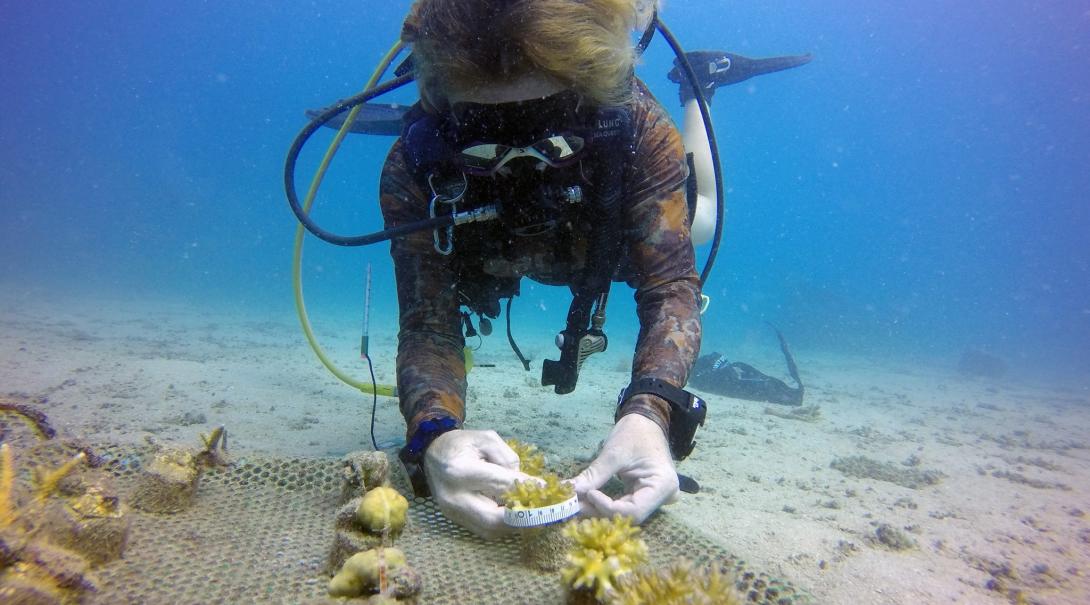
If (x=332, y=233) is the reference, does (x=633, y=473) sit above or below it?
below

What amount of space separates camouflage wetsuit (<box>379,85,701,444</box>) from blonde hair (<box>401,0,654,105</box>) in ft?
1.98

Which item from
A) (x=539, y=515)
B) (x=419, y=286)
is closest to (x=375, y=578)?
(x=539, y=515)

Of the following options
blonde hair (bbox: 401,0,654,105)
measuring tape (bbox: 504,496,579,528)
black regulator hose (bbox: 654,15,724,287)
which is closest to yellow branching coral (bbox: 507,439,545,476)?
measuring tape (bbox: 504,496,579,528)

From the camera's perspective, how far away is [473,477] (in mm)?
1746

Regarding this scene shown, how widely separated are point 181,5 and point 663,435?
383ft

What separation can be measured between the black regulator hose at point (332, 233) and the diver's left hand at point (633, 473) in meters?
1.55

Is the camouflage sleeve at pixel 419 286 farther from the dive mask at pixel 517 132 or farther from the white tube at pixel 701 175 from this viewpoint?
the white tube at pixel 701 175

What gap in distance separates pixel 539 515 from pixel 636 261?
1.85 metres

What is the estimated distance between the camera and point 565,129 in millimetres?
2523

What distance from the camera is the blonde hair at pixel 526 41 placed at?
2107 mm

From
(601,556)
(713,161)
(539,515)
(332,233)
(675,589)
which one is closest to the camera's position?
(675,589)

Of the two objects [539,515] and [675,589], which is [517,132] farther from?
[675,589]

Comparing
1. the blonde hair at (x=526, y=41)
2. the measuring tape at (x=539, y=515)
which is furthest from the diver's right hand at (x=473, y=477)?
the blonde hair at (x=526, y=41)

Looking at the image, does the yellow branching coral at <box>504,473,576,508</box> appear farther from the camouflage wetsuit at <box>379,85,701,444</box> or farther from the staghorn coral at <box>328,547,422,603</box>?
the camouflage wetsuit at <box>379,85,701,444</box>
